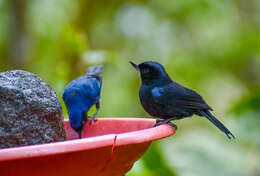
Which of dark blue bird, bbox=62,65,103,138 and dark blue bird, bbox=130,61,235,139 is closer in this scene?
dark blue bird, bbox=130,61,235,139

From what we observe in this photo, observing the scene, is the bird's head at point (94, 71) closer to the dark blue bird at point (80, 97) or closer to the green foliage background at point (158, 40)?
the dark blue bird at point (80, 97)

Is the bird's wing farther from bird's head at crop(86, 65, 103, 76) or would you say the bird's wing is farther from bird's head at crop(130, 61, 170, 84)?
bird's head at crop(86, 65, 103, 76)

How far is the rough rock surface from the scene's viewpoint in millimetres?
2148

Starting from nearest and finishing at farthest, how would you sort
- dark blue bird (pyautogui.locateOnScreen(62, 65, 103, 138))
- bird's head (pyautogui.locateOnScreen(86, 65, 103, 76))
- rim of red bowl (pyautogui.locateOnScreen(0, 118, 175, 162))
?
rim of red bowl (pyautogui.locateOnScreen(0, 118, 175, 162))
dark blue bird (pyautogui.locateOnScreen(62, 65, 103, 138))
bird's head (pyautogui.locateOnScreen(86, 65, 103, 76))

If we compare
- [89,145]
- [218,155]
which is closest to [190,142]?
[218,155]

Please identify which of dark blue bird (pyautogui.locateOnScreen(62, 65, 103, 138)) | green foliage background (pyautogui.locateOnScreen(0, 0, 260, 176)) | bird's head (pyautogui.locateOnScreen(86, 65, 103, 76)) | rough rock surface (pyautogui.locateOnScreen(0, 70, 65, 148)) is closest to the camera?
rough rock surface (pyautogui.locateOnScreen(0, 70, 65, 148))

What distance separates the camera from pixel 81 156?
185 centimetres

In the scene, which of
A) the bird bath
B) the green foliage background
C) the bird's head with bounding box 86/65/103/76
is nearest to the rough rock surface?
the bird bath

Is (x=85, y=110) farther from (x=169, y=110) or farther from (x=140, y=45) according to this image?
(x=140, y=45)

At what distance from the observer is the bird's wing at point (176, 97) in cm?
327

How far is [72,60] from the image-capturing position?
728 cm

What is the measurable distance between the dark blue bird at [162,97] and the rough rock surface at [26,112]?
Answer: 3.36 ft

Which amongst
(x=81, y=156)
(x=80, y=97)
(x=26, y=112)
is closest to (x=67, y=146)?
(x=81, y=156)

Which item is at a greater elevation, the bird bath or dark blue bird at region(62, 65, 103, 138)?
the bird bath
